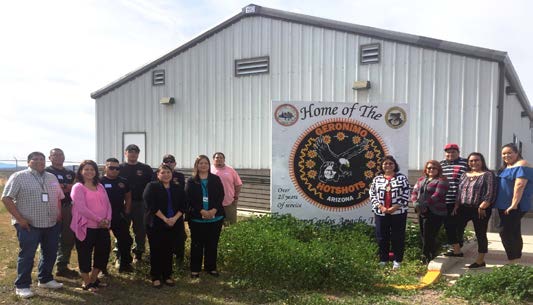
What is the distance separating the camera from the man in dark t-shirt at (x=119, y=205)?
5934 millimetres

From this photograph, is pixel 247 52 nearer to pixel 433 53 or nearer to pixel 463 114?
pixel 433 53

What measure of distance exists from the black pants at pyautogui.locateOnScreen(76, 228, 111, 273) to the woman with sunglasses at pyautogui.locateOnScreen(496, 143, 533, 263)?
512 centimetres

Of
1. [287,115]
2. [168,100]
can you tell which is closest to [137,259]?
[287,115]

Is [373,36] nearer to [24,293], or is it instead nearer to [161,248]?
[161,248]

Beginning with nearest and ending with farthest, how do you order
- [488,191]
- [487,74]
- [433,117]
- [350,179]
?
[488,191] → [350,179] → [487,74] → [433,117]

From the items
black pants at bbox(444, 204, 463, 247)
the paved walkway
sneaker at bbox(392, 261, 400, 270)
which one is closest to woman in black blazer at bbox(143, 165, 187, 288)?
sneaker at bbox(392, 261, 400, 270)

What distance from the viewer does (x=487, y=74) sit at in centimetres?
934

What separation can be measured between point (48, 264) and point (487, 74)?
890cm

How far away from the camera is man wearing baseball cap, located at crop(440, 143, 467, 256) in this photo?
20.9ft

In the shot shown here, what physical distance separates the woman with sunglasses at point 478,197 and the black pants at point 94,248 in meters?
4.79

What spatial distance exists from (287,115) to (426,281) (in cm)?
369

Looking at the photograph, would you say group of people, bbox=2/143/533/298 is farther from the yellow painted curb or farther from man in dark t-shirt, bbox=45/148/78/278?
the yellow painted curb

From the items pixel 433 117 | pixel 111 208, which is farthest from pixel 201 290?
pixel 433 117

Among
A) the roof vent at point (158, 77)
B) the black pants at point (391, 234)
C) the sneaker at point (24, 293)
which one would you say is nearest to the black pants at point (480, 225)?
the black pants at point (391, 234)
